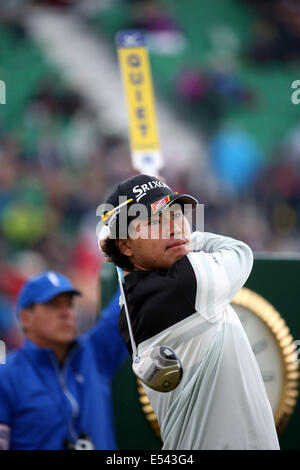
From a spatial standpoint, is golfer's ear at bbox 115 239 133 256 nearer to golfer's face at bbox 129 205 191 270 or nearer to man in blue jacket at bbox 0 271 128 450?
golfer's face at bbox 129 205 191 270

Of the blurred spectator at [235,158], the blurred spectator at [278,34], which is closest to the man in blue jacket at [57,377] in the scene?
the blurred spectator at [235,158]

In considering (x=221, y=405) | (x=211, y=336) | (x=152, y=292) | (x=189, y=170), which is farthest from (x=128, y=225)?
(x=189, y=170)

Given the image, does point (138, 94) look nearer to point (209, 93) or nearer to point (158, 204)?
point (158, 204)

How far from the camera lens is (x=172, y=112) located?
9.07 metres

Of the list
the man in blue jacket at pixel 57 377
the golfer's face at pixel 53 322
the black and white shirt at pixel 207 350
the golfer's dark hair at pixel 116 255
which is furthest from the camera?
the golfer's face at pixel 53 322

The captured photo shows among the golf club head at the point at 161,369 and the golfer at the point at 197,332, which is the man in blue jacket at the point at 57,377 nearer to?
the golfer at the point at 197,332

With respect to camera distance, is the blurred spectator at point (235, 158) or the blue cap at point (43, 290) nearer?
the blue cap at point (43, 290)

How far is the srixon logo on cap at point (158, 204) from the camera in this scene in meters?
2.17

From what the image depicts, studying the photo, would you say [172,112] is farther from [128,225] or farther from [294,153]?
[128,225]

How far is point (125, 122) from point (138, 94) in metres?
5.53

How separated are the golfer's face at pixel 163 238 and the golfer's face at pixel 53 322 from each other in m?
1.23

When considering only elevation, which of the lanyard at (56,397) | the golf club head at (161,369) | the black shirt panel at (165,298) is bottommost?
the lanyard at (56,397)

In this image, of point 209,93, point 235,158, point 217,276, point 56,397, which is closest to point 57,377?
point 56,397

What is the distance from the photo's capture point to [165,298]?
211 centimetres
